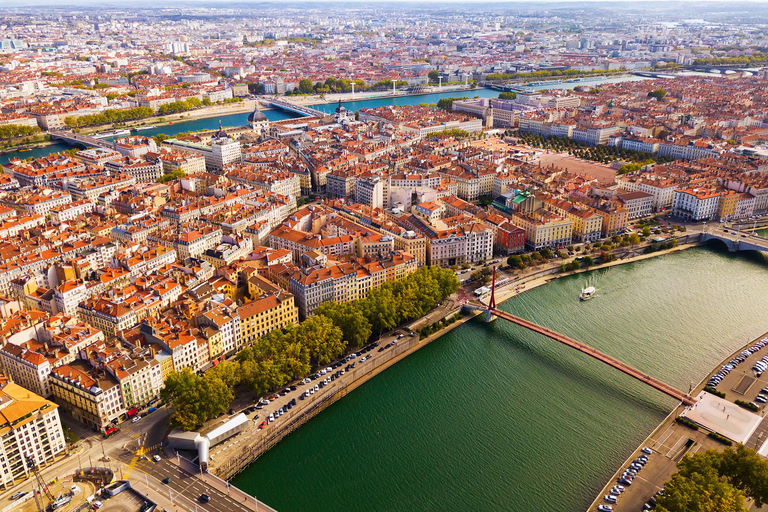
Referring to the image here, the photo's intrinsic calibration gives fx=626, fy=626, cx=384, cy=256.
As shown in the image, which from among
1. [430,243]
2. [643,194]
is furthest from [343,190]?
[643,194]

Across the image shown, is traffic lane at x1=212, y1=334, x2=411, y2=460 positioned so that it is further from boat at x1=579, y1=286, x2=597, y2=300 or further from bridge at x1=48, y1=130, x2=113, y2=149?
Result: bridge at x1=48, y1=130, x2=113, y2=149

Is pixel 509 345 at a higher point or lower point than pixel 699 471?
lower

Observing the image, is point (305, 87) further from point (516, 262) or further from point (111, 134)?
point (516, 262)

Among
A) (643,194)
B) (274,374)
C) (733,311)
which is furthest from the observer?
(643,194)

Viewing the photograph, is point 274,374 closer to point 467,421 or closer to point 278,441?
point 278,441

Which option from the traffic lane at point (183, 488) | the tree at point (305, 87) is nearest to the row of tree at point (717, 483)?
the traffic lane at point (183, 488)

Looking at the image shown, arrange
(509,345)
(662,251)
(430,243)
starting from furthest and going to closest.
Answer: (662,251), (430,243), (509,345)

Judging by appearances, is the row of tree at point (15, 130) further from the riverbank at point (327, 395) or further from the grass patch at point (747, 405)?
the grass patch at point (747, 405)
